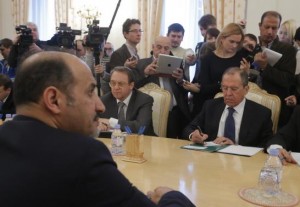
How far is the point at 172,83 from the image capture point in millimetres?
3855

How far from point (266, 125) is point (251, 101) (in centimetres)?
21

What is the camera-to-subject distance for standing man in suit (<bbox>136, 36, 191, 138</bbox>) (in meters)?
3.75

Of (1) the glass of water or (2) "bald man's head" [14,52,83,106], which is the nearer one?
(2) "bald man's head" [14,52,83,106]

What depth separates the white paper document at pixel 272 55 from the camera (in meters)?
3.30

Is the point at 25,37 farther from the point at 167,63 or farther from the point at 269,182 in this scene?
the point at 269,182

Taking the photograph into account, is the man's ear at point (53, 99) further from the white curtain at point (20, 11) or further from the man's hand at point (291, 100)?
the white curtain at point (20, 11)

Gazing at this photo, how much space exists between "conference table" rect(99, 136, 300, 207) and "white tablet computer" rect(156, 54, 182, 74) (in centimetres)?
138

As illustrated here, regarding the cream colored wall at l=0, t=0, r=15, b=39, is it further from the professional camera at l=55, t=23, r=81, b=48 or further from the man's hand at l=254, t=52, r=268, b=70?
the man's hand at l=254, t=52, r=268, b=70

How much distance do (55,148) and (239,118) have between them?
80.2 inches

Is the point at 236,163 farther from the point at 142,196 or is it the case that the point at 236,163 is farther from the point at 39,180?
the point at 39,180

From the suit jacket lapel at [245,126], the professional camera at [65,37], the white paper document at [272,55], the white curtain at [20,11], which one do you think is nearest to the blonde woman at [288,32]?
the white paper document at [272,55]

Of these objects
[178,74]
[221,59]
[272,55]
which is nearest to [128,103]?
[178,74]

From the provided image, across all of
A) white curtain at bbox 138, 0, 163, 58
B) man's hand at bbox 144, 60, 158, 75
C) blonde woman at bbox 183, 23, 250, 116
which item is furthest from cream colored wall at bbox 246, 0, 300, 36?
man's hand at bbox 144, 60, 158, 75

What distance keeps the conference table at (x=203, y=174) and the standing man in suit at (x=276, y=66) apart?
3.71ft
